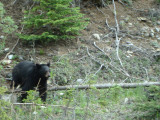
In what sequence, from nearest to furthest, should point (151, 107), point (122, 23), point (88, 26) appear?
point (151, 107)
point (88, 26)
point (122, 23)

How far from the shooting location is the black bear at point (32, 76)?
7355mm

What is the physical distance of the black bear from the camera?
7.36 metres

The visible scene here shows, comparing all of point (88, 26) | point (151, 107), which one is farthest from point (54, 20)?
point (151, 107)

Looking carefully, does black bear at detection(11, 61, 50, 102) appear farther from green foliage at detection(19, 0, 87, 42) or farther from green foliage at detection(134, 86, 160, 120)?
green foliage at detection(134, 86, 160, 120)

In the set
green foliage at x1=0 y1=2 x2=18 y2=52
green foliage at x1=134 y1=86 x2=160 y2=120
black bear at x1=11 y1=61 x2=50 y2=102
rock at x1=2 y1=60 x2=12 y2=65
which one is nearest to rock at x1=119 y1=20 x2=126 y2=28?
green foliage at x1=0 y1=2 x2=18 y2=52

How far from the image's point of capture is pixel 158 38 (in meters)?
11.9

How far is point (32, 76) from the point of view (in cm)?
755

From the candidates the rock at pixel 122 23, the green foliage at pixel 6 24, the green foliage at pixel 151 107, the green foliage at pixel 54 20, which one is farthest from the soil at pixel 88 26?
the green foliage at pixel 151 107

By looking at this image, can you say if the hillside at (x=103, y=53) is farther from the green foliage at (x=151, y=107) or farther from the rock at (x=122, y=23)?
the green foliage at (x=151, y=107)

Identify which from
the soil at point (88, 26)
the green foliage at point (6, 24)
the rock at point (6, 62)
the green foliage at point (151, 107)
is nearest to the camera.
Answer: the green foliage at point (151, 107)

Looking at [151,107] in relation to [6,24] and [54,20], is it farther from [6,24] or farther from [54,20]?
[6,24]

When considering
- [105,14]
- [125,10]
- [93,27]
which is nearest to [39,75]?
[93,27]

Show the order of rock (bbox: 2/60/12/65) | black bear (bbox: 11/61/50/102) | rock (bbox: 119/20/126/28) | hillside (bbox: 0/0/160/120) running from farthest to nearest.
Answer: rock (bbox: 119/20/126/28)
rock (bbox: 2/60/12/65)
hillside (bbox: 0/0/160/120)
black bear (bbox: 11/61/50/102)

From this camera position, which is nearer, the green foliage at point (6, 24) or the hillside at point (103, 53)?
the green foliage at point (6, 24)
